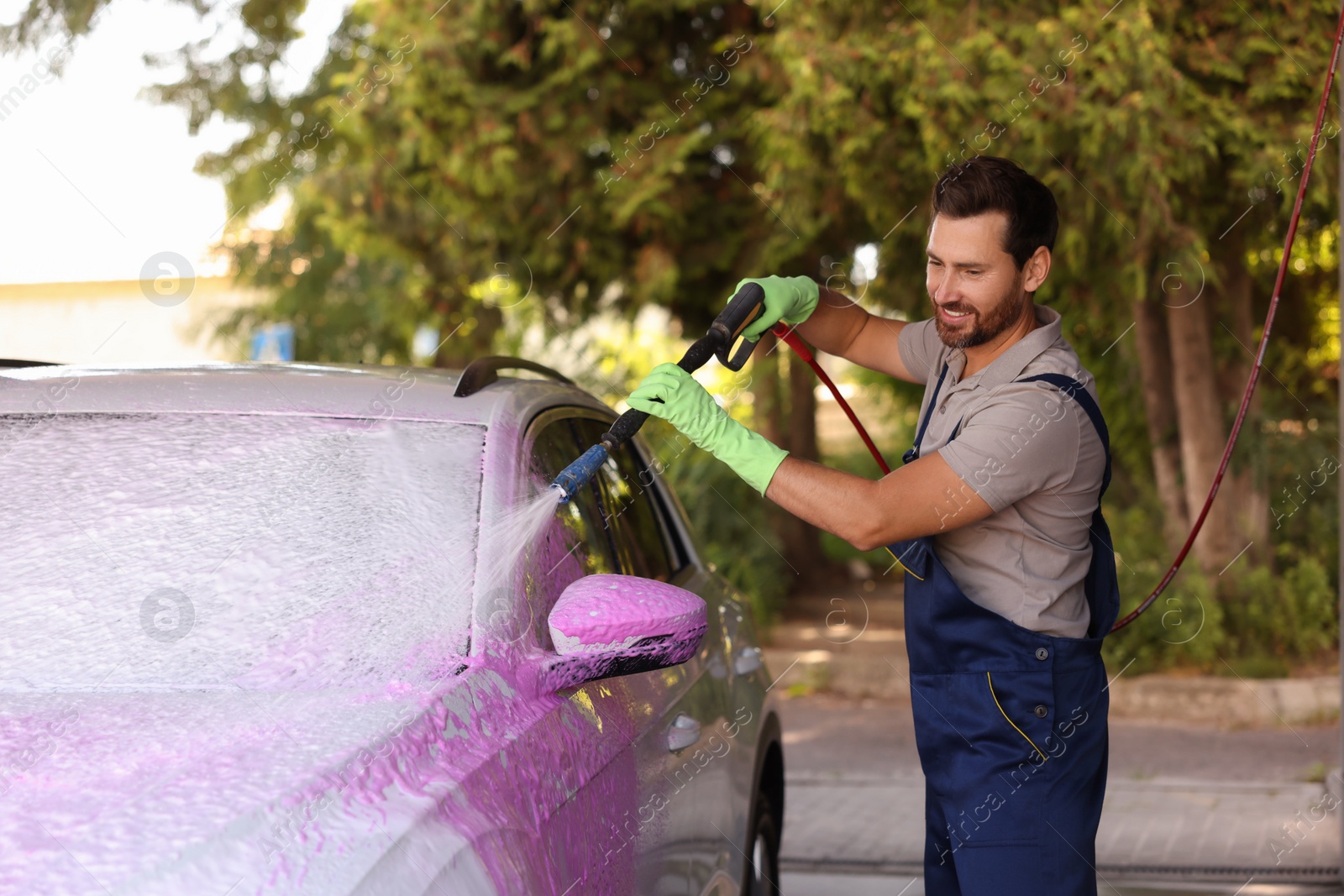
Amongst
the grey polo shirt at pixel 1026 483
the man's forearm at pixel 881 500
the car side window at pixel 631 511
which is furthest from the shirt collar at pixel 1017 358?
the car side window at pixel 631 511

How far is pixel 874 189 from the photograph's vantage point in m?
7.73

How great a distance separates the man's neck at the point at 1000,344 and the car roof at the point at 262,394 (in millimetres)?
946

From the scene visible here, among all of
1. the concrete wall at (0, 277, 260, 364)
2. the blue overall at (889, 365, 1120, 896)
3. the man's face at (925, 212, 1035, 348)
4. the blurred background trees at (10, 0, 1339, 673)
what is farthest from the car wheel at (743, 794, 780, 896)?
the concrete wall at (0, 277, 260, 364)

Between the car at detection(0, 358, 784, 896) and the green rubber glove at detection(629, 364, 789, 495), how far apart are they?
0.28 metres

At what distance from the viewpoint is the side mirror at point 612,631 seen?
7.20ft

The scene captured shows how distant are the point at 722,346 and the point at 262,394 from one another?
94 cm

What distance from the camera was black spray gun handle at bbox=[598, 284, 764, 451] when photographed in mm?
2609

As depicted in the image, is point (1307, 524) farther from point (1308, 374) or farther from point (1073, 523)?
point (1073, 523)

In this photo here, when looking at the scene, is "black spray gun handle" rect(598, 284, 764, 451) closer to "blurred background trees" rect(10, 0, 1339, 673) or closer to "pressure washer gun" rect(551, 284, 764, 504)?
"pressure washer gun" rect(551, 284, 764, 504)

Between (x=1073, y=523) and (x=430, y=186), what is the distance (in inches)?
291

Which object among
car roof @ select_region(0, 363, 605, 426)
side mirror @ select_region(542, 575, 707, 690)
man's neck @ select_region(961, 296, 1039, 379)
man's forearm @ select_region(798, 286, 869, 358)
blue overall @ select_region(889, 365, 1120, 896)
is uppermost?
man's forearm @ select_region(798, 286, 869, 358)

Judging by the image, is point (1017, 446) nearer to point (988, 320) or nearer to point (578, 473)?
point (988, 320)

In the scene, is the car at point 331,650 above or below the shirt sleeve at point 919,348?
below

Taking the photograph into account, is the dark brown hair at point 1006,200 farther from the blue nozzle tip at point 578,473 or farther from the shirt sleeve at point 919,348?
the blue nozzle tip at point 578,473
